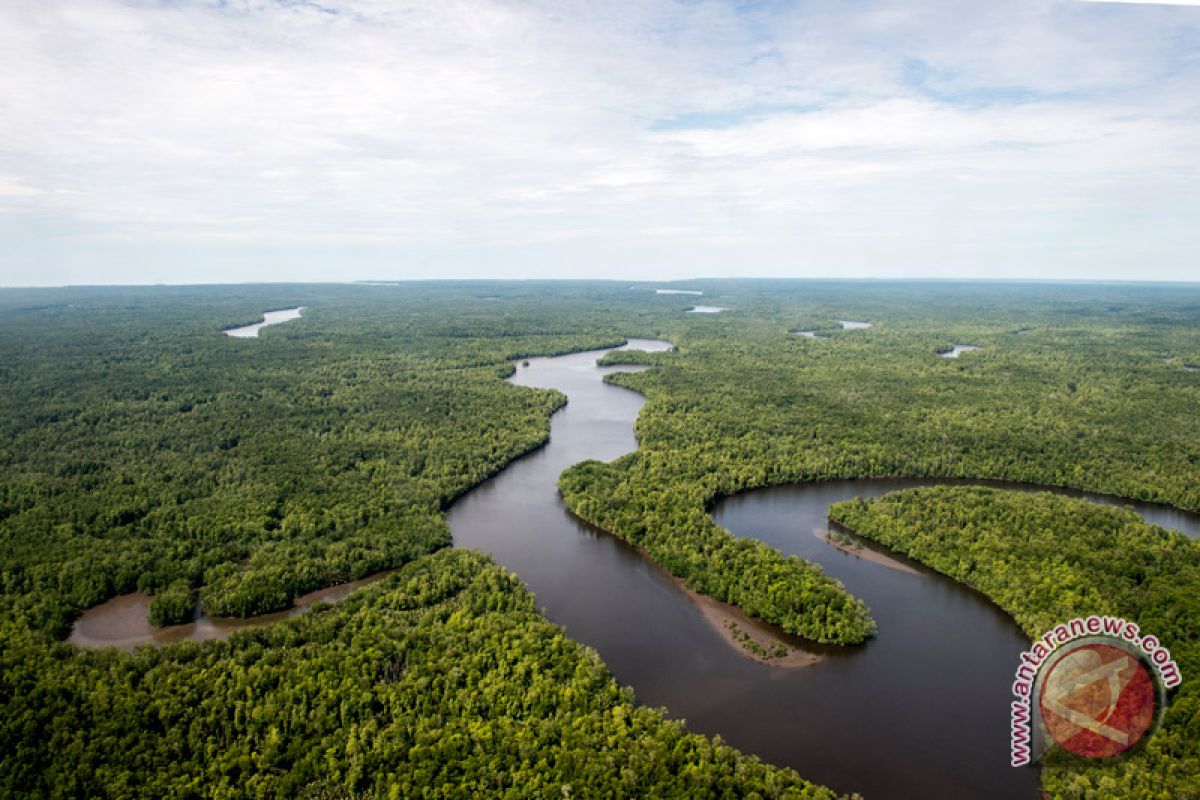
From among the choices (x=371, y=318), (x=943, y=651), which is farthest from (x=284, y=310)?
(x=943, y=651)

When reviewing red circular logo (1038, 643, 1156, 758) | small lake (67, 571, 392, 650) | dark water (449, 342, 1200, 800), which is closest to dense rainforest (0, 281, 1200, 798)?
small lake (67, 571, 392, 650)

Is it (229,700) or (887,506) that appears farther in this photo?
(887,506)

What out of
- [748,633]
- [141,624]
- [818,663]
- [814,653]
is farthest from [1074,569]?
[141,624]

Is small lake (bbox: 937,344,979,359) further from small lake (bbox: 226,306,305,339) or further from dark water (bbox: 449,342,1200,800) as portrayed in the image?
small lake (bbox: 226,306,305,339)

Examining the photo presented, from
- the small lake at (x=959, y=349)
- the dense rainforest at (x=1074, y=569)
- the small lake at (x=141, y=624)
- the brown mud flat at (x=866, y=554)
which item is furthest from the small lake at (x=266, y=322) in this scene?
the small lake at (x=959, y=349)

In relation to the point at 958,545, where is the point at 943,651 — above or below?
below

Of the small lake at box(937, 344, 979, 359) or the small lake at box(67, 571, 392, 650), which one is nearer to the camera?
the small lake at box(67, 571, 392, 650)

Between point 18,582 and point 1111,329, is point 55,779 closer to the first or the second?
point 18,582
